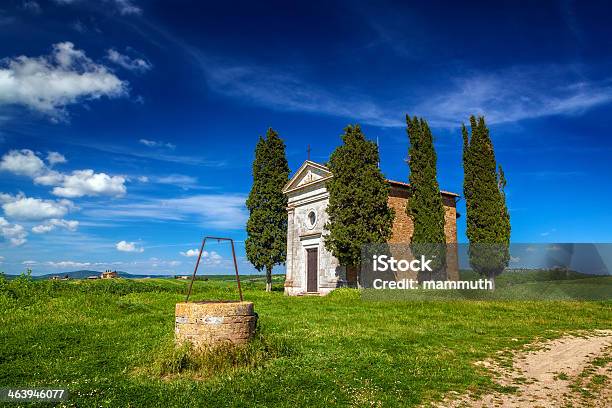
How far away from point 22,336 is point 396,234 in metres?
19.5

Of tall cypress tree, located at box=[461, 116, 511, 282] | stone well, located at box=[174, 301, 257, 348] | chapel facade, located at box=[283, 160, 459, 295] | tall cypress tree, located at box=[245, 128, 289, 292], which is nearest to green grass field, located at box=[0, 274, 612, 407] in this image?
stone well, located at box=[174, 301, 257, 348]

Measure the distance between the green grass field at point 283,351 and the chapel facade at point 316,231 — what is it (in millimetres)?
8594

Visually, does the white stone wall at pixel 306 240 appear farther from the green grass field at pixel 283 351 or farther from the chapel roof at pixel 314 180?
the green grass field at pixel 283 351

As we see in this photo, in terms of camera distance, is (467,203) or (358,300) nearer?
(358,300)

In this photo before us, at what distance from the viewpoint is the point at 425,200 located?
23344mm

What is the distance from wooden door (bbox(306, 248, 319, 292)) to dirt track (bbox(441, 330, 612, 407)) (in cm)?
1703

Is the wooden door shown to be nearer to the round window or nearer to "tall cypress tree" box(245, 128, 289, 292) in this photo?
the round window

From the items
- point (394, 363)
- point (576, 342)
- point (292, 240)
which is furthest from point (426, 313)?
point (292, 240)

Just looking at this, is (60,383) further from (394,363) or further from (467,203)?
(467,203)

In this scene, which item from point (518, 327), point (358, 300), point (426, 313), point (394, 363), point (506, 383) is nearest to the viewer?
point (506, 383)

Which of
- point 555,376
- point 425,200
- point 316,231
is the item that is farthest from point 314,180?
point 555,376

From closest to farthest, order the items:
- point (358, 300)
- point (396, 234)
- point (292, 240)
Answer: point (358, 300)
point (396, 234)
point (292, 240)

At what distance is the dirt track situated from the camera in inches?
239

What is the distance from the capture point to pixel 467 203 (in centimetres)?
2364
